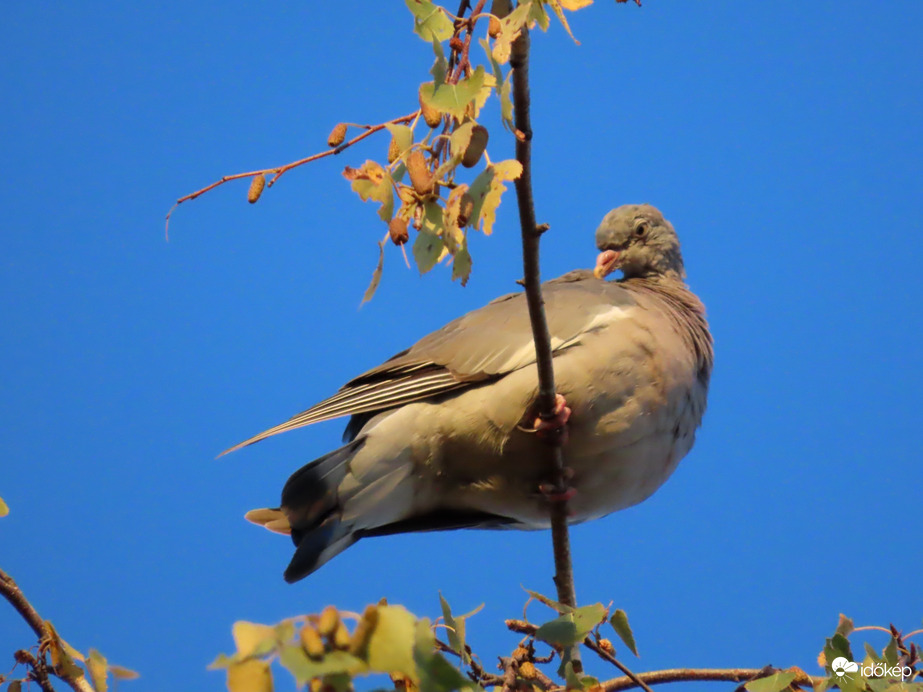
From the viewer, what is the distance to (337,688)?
39.0 inches

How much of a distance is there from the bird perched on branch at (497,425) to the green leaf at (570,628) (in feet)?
2.57

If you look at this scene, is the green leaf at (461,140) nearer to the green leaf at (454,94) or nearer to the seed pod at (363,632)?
the green leaf at (454,94)

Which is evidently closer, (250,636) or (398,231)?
(250,636)

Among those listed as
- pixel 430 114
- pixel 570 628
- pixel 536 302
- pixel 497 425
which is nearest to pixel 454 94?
pixel 430 114

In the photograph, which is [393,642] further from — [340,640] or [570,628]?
[570,628]

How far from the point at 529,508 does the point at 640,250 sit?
120 centimetres

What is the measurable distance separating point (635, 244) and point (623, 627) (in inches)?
72.6

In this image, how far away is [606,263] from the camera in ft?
11.5

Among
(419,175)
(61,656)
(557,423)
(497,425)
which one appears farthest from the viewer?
(497,425)

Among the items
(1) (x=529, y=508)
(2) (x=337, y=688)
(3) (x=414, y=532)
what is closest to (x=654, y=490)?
(1) (x=529, y=508)

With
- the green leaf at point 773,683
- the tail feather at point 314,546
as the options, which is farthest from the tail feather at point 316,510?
the green leaf at point 773,683

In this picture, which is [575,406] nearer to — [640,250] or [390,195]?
[640,250]

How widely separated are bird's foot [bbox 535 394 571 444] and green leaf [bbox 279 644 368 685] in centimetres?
147

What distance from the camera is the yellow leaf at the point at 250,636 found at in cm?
101
